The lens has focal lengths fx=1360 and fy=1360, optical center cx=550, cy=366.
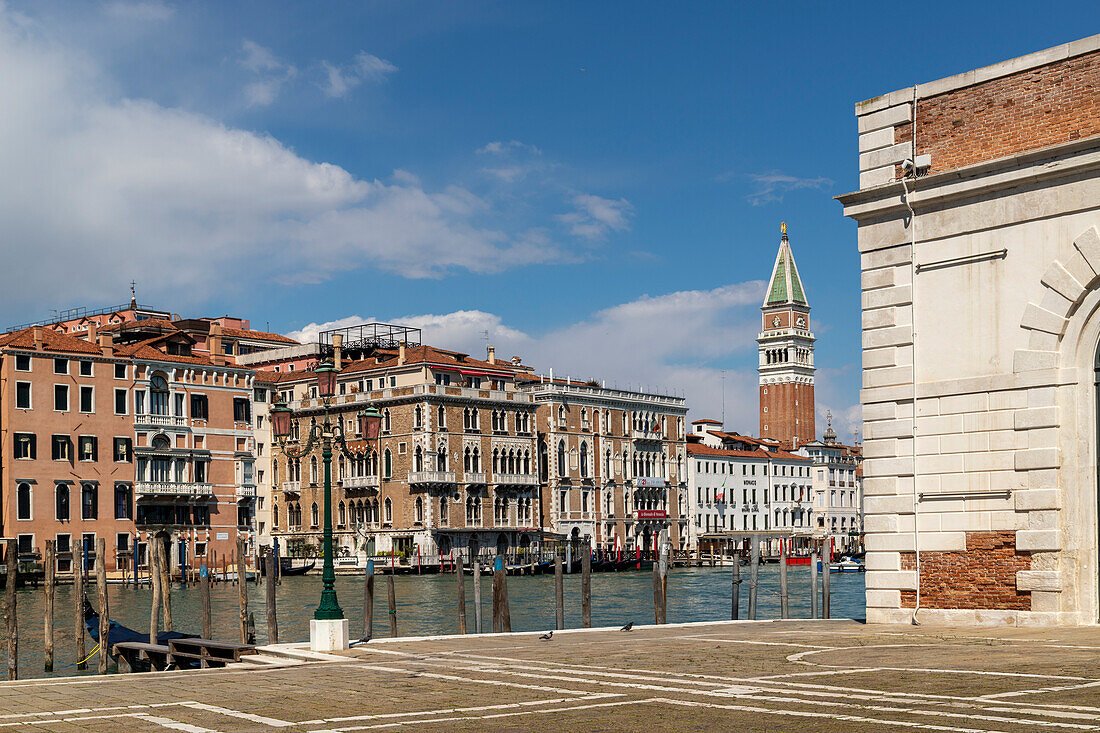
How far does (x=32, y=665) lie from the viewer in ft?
87.2

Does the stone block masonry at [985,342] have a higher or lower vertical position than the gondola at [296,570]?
higher

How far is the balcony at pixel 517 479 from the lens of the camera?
274ft

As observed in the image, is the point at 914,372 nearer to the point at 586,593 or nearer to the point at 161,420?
the point at 586,593

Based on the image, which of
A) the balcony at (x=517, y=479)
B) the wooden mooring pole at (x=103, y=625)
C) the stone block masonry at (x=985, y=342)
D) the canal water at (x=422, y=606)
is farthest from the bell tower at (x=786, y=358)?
the stone block masonry at (x=985, y=342)

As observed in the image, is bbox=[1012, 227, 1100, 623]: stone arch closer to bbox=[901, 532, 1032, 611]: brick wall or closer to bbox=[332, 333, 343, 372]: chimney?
bbox=[901, 532, 1032, 611]: brick wall

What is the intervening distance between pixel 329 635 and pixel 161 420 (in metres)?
55.1

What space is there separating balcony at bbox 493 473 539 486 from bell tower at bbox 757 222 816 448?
5976 centimetres

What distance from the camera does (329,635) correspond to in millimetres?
15523

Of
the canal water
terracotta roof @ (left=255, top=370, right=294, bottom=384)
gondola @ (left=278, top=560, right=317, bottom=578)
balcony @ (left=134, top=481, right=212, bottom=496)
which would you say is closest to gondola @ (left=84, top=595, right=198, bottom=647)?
the canal water

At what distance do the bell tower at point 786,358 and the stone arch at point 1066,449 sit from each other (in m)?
126

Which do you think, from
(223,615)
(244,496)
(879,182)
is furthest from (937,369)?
(244,496)

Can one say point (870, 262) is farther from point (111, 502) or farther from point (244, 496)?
point (244, 496)

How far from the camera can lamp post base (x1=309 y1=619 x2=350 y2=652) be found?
15500mm

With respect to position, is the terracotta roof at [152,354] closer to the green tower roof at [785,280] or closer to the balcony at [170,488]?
the balcony at [170,488]
